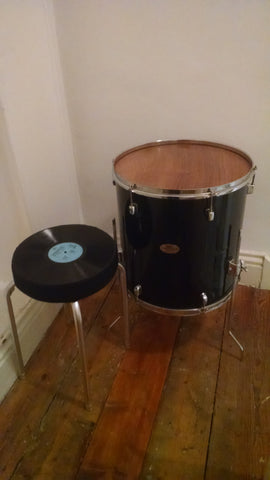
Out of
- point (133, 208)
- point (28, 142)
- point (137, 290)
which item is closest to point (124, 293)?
point (137, 290)

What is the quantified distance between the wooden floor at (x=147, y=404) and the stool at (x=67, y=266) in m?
0.13

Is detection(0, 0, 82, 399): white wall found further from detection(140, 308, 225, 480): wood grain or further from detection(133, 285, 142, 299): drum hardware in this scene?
detection(140, 308, 225, 480): wood grain

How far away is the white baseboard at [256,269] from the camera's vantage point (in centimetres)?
152

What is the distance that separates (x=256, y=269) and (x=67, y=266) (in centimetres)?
91

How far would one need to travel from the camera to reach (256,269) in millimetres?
1554

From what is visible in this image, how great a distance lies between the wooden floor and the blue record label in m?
0.48

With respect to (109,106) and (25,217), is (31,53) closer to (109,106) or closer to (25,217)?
(109,106)

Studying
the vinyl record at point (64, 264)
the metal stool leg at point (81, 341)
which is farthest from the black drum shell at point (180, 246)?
the metal stool leg at point (81, 341)

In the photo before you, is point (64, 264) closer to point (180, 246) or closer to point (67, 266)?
point (67, 266)

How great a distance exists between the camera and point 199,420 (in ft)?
3.66

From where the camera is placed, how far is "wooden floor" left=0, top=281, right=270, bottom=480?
1.02 m

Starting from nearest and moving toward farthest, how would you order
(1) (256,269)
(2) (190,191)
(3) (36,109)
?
1. (2) (190,191)
2. (3) (36,109)
3. (1) (256,269)

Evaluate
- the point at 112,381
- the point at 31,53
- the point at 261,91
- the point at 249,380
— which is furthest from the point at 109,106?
the point at 249,380

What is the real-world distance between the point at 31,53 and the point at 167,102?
0.49m
